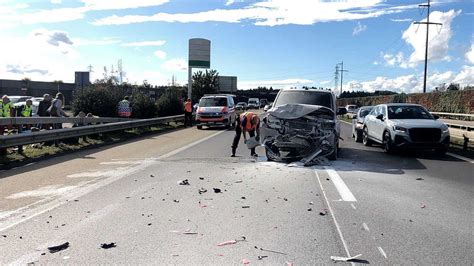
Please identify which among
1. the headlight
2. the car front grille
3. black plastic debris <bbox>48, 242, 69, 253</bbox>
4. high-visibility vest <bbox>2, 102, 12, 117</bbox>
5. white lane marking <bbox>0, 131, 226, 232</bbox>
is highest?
high-visibility vest <bbox>2, 102, 12, 117</bbox>

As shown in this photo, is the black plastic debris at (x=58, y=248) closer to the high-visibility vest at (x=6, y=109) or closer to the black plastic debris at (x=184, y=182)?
the black plastic debris at (x=184, y=182)

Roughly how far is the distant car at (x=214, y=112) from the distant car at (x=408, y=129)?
470 inches

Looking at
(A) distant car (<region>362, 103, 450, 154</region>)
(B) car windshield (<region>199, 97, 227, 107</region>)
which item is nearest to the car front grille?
(A) distant car (<region>362, 103, 450, 154</region>)

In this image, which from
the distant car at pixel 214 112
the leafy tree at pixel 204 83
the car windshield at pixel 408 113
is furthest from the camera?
the leafy tree at pixel 204 83

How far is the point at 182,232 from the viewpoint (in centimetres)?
580

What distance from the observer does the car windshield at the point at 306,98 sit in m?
13.7

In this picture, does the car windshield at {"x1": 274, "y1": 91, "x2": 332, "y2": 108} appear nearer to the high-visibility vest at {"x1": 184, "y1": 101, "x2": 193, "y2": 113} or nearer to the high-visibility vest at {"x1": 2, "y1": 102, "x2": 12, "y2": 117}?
the high-visibility vest at {"x1": 2, "y1": 102, "x2": 12, "y2": 117}

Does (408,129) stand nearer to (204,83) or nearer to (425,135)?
(425,135)

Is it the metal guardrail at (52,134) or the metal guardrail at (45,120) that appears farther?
the metal guardrail at (45,120)

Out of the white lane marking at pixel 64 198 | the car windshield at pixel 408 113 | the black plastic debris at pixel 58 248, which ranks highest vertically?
the car windshield at pixel 408 113

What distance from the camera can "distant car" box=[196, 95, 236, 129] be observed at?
1070 inches

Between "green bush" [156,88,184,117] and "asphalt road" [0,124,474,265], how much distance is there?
20409 mm

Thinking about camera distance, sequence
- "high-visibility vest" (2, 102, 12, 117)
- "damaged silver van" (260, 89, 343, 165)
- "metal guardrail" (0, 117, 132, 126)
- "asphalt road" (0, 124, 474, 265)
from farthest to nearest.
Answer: "high-visibility vest" (2, 102, 12, 117) < "metal guardrail" (0, 117, 132, 126) < "damaged silver van" (260, 89, 343, 165) < "asphalt road" (0, 124, 474, 265)

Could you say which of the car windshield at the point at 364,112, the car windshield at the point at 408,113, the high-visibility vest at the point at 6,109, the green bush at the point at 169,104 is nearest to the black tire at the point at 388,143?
the car windshield at the point at 408,113
